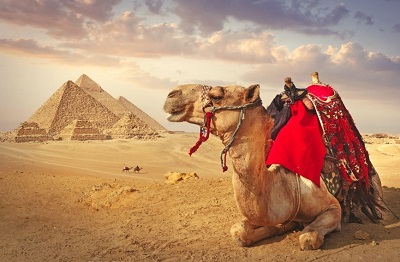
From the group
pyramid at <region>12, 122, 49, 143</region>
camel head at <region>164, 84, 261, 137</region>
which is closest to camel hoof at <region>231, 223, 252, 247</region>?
camel head at <region>164, 84, 261, 137</region>

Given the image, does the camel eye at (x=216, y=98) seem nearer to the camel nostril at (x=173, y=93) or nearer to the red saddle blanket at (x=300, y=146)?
the camel nostril at (x=173, y=93)

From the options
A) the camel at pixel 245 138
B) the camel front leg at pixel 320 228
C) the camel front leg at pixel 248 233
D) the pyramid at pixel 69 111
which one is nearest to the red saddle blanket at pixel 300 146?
the camel at pixel 245 138

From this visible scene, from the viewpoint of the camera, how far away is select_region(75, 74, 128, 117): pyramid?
380ft

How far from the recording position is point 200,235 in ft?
17.8

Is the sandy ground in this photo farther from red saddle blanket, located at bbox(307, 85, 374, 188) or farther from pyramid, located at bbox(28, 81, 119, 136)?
pyramid, located at bbox(28, 81, 119, 136)

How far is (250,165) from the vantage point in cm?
394

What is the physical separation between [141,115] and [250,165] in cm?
12343

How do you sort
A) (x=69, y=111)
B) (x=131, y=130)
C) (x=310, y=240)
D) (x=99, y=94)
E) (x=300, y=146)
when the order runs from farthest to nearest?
(x=99, y=94)
(x=69, y=111)
(x=131, y=130)
(x=300, y=146)
(x=310, y=240)

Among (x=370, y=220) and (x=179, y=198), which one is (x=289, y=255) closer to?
(x=370, y=220)

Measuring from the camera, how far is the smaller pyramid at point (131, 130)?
65.9m

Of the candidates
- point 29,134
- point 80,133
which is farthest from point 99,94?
point 29,134

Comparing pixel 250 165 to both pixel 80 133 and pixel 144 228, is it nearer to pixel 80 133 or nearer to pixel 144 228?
pixel 144 228

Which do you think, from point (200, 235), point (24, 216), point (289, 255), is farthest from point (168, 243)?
point (24, 216)

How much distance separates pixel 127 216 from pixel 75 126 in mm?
54286
